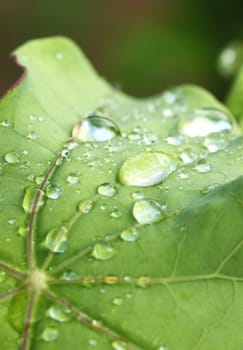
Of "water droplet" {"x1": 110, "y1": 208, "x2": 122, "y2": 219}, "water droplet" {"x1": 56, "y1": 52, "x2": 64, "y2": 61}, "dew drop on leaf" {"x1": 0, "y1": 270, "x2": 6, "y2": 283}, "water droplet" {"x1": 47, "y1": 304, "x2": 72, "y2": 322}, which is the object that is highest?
"water droplet" {"x1": 56, "y1": 52, "x2": 64, "y2": 61}

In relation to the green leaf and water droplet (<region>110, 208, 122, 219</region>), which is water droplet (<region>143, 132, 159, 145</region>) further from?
water droplet (<region>110, 208, 122, 219</region>)

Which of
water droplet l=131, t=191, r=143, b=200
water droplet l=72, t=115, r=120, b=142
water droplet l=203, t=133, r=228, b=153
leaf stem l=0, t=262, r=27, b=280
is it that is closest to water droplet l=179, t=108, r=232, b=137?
water droplet l=203, t=133, r=228, b=153

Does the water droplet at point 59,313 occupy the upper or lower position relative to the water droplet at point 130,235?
lower

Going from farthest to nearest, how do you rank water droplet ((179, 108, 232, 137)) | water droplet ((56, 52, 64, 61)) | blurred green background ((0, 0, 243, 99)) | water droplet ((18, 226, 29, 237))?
1. blurred green background ((0, 0, 243, 99))
2. water droplet ((56, 52, 64, 61))
3. water droplet ((179, 108, 232, 137))
4. water droplet ((18, 226, 29, 237))

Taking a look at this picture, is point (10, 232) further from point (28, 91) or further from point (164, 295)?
point (28, 91)

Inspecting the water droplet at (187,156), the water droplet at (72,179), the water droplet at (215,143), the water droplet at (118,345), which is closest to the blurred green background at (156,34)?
the water droplet at (215,143)

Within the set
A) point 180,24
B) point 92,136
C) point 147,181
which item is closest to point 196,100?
point 92,136

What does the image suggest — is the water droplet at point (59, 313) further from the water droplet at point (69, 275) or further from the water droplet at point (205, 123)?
the water droplet at point (205, 123)
